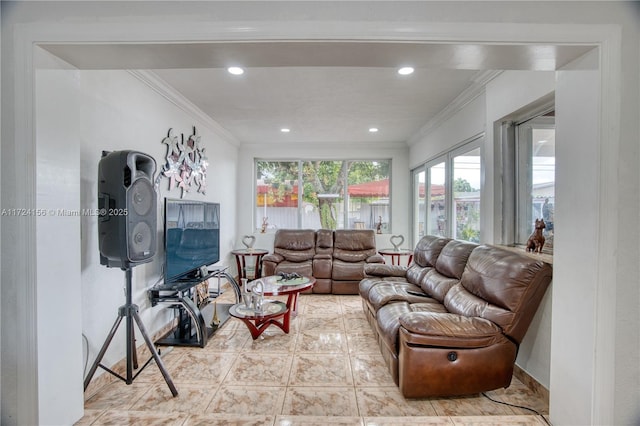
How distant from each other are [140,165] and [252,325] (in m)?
1.67

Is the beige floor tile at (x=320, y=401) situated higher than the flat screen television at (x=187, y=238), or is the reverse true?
the flat screen television at (x=187, y=238)

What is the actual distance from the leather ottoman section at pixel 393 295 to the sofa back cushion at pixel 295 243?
7.07 feet

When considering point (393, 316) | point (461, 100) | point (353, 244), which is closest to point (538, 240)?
point (393, 316)

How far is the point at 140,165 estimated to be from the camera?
6.47 ft

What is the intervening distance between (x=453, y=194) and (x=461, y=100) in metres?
1.18

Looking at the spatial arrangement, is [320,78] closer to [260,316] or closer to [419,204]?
[260,316]

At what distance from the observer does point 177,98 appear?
Answer: 326 centimetres

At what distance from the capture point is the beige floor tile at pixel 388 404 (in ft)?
5.99

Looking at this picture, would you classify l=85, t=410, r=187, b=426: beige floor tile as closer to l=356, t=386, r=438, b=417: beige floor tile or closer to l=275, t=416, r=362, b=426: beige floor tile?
l=275, t=416, r=362, b=426: beige floor tile

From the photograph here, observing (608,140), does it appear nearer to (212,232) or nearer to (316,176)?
(212,232)

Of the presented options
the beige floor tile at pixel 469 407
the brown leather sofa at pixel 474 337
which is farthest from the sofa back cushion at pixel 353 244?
the beige floor tile at pixel 469 407

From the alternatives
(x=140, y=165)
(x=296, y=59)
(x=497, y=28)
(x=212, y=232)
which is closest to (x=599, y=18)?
(x=497, y=28)

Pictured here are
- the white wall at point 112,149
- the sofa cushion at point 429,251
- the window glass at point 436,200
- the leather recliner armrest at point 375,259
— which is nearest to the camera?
the white wall at point 112,149

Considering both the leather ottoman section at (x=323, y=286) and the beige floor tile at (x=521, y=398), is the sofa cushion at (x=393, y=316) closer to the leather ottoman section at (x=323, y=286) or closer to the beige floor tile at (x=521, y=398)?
the beige floor tile at (x=521, y=398)
